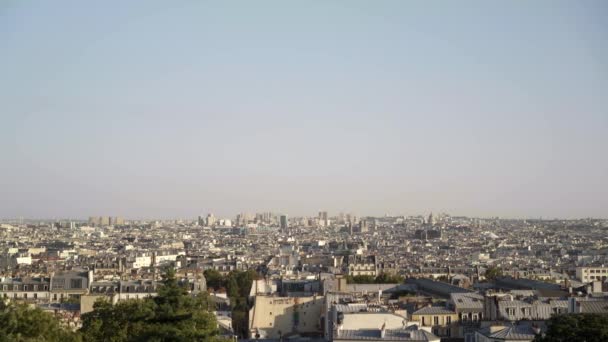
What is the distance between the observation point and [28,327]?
30.3 m

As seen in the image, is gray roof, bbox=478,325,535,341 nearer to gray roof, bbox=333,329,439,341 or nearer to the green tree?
gray roof, bbox=333,329,439,341

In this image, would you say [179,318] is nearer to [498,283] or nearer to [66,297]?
[66,297]

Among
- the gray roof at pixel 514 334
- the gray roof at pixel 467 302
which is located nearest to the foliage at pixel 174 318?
the gray roof at pixel 514 334

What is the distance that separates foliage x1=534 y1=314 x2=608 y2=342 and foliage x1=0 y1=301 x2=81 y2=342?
13.9 meters

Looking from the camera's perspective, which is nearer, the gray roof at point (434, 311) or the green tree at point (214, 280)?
the gray roof at point (434, 311)

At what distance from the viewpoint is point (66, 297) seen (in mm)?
62344

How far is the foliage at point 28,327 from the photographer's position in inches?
1121

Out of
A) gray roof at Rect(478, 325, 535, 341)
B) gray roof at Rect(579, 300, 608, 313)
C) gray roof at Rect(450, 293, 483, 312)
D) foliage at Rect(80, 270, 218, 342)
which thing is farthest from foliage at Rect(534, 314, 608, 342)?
gray roof at Rect(450, 293, 483, 312)

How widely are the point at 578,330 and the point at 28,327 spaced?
15492 mm

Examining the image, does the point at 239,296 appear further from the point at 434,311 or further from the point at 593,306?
the point at 593,306

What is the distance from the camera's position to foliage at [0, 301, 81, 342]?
28477mm

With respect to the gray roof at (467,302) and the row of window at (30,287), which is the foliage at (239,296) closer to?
the gray roof at (467,302)

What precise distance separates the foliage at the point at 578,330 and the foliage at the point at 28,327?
13.9m

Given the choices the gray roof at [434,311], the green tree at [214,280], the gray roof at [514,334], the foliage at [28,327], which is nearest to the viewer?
the foliage at [28,327]
